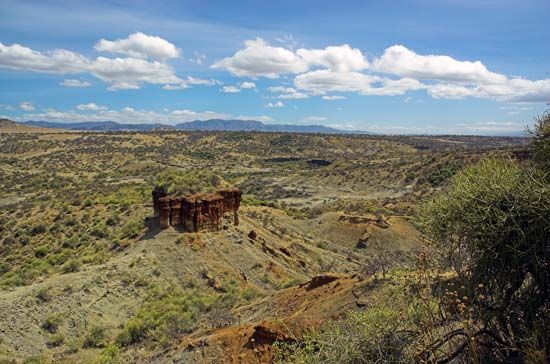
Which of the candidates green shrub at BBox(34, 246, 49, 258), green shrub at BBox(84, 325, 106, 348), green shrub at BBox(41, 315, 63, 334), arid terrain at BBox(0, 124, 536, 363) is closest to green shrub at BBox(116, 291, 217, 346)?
arid terrain at BBox(0, 124, 536, 363)

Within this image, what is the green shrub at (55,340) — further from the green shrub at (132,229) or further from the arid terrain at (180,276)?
the green shrub at (132,229)

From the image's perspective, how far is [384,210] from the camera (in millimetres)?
52875

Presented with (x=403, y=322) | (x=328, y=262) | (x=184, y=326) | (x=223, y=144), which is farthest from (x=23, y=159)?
(x=403, y=322)

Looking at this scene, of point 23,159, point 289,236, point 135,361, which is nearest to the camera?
point 135,361

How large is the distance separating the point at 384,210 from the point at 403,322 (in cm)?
4674

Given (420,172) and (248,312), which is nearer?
(248,312)

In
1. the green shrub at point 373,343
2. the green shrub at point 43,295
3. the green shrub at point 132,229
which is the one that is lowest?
the green shrub at point 43,295

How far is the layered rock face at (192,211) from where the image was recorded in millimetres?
26766

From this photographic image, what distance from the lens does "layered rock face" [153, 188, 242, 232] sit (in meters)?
26.8

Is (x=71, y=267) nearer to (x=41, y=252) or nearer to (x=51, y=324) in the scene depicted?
(x=51, y=324)

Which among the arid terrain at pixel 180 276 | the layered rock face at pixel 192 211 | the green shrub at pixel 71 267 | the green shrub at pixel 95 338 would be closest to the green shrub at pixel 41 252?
the arid terrain at pixel 180 276

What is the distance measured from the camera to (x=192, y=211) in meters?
26.9

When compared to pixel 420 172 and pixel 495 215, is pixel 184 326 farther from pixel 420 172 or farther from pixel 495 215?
pixel 420 172

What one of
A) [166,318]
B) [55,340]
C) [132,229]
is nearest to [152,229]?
[132,229]
